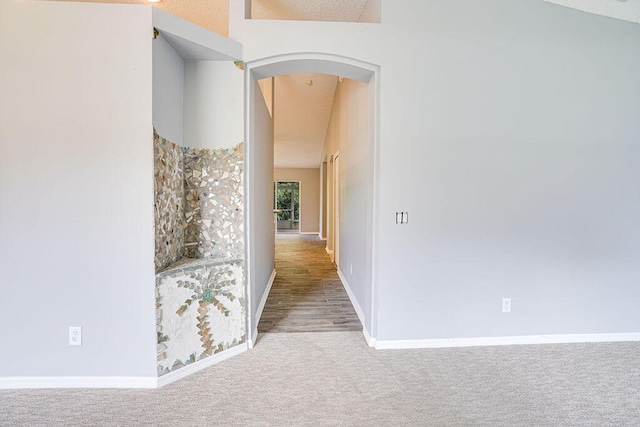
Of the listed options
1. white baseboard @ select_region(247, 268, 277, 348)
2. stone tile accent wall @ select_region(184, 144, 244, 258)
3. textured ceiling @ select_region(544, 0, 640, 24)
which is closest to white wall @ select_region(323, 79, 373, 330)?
white baseboard @ select_region(247, 268, 277, 348)

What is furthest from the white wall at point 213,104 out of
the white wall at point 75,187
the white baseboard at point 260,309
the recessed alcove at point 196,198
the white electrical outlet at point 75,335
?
the white baseboard at point 260,309

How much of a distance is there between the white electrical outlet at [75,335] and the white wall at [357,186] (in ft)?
6.95

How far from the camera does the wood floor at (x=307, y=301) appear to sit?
274 centimetres

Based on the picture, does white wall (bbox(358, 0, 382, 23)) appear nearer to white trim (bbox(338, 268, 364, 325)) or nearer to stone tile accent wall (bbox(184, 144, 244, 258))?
stone tile accent wall (bbox(184, 144, 244, 258))

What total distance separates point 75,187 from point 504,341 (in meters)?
3.47

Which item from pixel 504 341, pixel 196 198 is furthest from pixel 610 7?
pixel 196 198

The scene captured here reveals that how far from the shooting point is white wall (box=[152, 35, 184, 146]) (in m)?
1.83

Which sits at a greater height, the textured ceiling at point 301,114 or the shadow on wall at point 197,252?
the textured ceiling at point 301,114

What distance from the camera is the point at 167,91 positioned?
1967mm

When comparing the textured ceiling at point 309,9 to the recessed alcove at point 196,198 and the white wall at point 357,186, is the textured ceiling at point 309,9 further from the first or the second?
the recessed alcove at point 196,198

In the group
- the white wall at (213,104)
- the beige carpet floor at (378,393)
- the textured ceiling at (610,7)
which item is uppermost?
the textured ceiling at (610,7)

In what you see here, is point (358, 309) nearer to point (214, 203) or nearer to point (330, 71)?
point (214, 203)

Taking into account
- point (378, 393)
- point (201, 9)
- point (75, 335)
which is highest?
point (201, 9)

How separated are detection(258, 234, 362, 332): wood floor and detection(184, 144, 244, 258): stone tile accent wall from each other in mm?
997
